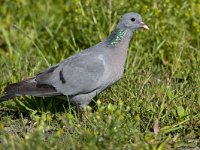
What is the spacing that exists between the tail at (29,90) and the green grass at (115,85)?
0.60 feet

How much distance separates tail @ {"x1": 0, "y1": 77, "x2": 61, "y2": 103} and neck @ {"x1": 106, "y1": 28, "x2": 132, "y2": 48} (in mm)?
638

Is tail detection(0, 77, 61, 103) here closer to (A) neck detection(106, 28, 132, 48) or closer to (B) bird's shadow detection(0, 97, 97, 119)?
(B) bird's shadow detection(0, 97, 97, 119)

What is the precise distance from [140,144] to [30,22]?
343 cm

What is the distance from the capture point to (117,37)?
4840 millimetres

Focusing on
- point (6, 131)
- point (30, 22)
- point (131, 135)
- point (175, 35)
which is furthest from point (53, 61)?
point (131, 135)

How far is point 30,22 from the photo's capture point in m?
6.84

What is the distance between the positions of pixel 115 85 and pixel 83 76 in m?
0.47

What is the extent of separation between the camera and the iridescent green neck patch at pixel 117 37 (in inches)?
189

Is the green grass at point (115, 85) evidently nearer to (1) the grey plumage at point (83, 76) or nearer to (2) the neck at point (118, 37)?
(1) the grey plumage at point (83, 76)

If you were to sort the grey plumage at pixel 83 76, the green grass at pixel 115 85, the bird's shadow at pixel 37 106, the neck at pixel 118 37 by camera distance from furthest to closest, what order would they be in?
the bird's shadow at pixel 37 106
the neck at pixel 118 37
the grey plumage at pixel 83 76
the green grass at pixel 115 85

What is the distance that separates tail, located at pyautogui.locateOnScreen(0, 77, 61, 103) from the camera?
184 inches

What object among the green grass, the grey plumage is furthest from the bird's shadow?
the grey plumage

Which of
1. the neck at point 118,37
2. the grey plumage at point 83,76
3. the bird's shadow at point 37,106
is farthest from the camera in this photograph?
the bird's shadow at point 37,106

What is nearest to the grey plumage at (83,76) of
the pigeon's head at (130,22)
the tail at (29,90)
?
the tail at (29,90)
